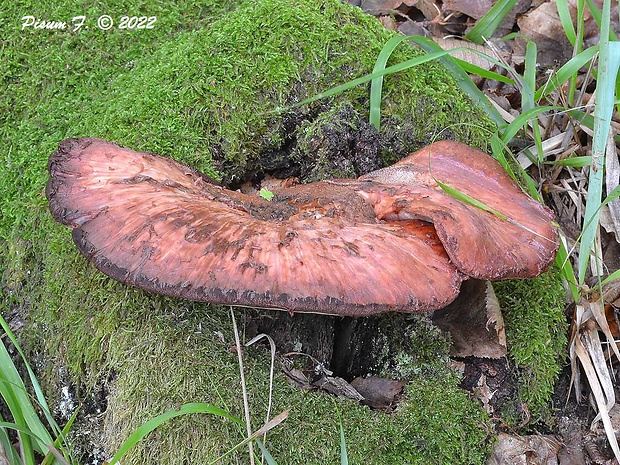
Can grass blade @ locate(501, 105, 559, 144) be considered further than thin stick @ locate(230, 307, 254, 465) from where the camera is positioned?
Yes

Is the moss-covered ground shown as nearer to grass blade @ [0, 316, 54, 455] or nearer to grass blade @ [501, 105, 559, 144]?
grass blade @ [501, 105, 559, 144]

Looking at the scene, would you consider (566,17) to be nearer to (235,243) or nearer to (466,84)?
(466,84)

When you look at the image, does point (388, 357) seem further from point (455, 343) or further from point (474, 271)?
point (474, 271)

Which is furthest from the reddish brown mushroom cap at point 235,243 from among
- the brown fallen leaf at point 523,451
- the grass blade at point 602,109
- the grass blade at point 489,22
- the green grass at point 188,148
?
the grass blade at point 489,22

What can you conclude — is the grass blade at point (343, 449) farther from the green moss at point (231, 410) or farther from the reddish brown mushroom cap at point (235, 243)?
the reddish brown mushroom cap at point (235, 243)

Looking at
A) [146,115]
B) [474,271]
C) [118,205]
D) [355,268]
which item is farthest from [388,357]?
[146,115]

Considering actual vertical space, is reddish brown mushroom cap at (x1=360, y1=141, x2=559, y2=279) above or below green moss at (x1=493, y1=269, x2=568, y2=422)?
above

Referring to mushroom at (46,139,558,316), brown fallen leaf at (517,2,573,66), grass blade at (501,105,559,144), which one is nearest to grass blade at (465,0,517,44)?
brown fallen leaf at (517,2,573,66)
